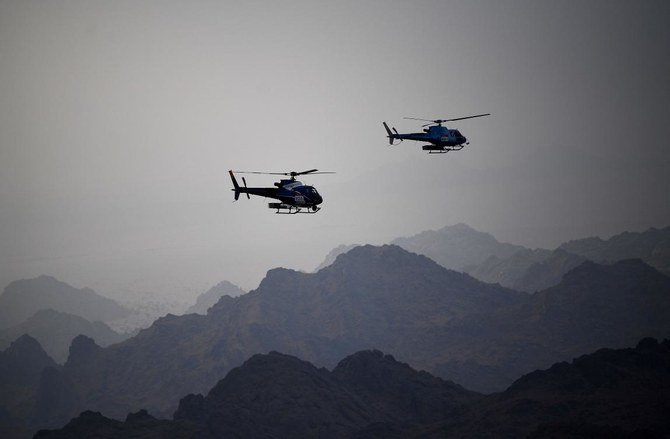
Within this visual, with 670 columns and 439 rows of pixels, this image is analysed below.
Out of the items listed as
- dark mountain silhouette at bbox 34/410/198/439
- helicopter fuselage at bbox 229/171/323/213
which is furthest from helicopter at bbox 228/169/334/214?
dark mountain silhouette at bbox 34/410/198/439

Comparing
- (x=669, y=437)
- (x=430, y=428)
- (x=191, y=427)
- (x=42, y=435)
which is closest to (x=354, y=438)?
(x=430, y=428)

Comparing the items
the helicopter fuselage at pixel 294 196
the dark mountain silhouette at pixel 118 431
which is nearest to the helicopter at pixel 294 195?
the helicopter fuselage at pixel 294 196

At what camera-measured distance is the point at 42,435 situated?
195875 millimetres

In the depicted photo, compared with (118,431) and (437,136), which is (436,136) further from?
(118,431)

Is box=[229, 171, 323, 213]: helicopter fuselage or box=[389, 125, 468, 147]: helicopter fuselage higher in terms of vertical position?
box=[389, 125, 468, 147]: helicopter fuselage

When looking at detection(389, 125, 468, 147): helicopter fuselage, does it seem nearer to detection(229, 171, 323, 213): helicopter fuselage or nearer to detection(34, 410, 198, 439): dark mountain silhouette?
detection(229, 171, 323, 213): helicopter fuselage

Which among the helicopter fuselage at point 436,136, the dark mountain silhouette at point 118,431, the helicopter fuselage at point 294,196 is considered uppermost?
the helicopter fuselage at point 436,136

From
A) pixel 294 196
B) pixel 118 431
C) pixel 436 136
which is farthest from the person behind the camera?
pixel 118 431

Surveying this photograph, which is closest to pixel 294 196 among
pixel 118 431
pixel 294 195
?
pixel 294 195

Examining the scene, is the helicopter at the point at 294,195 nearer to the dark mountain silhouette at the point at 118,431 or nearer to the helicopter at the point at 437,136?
the helicopter at the point at 437,136

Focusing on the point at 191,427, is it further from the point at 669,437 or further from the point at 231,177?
the point at 669,437

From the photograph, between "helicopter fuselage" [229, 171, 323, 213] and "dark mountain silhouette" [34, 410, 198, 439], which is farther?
"dark mountain silhouette" [34, 410, 198, 439]

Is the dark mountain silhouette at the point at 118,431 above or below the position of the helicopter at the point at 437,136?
below

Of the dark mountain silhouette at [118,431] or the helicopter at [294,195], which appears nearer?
the helicopter at [294,195]
